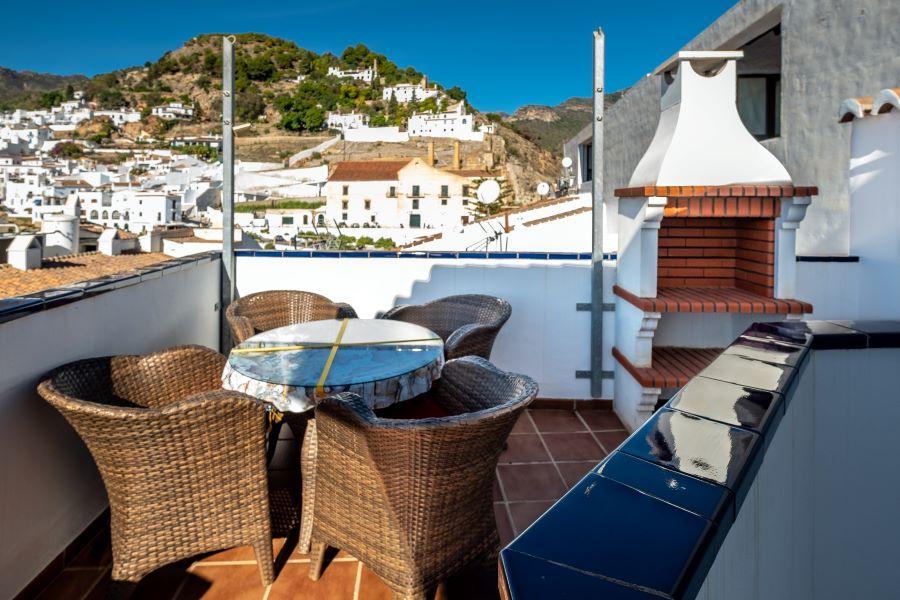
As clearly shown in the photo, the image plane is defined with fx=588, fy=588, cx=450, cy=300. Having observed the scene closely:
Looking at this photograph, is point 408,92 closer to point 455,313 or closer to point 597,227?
point 597,227

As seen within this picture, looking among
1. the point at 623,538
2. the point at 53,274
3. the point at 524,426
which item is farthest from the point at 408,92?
the point at 623,538

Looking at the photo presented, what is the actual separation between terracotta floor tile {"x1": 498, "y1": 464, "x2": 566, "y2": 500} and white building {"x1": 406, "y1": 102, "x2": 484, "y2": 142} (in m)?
61.7

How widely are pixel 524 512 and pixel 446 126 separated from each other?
6545cm

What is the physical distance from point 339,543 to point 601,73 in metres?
3.13

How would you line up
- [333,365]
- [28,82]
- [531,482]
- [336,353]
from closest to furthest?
[333,365], [336,353], [531,482], [28,82]

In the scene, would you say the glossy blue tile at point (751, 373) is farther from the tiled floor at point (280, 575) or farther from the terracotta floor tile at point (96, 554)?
the terracotta floor tile at point (96, 554)

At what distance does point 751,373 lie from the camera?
1457 millimetres

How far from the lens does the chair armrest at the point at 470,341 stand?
2836mm

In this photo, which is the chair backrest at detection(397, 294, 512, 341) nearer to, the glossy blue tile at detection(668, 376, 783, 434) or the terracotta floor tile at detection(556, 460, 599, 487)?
the terracotta floor tile at detection(556, 460, 599, 487)

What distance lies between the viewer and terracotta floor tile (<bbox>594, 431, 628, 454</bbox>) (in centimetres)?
336

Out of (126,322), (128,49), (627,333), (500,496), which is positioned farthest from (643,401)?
(128,49)

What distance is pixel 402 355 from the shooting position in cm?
252

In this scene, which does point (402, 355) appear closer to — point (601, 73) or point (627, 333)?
point (627, 333)

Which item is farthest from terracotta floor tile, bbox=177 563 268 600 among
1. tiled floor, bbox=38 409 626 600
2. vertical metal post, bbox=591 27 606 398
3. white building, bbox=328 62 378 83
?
white building, bbox=328 62 378 83
